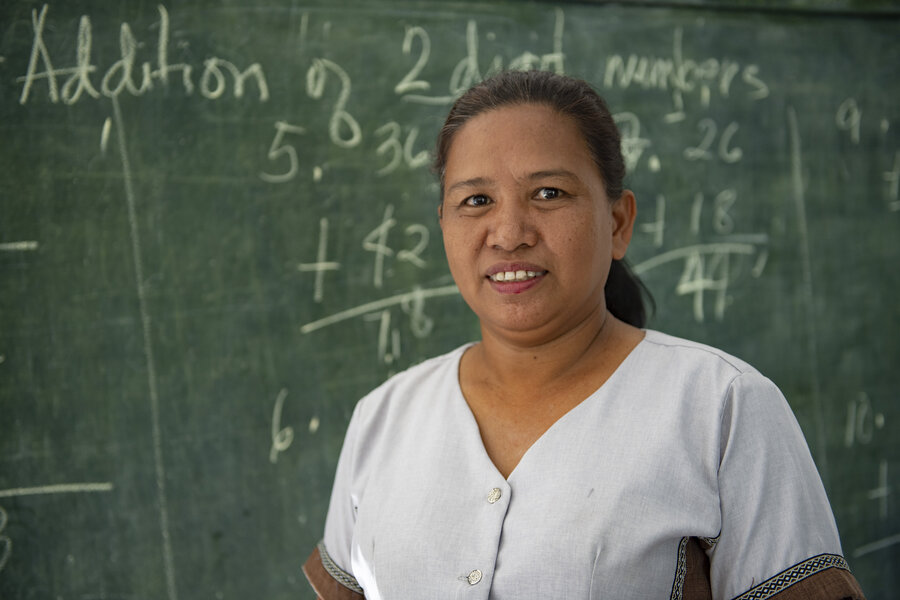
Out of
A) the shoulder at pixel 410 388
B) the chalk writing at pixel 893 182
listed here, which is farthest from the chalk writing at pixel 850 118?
the shoulder at pixel 410 388

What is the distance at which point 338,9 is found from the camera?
67.7 inches

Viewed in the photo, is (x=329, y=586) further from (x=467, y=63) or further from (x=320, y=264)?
(x=467, y=63)

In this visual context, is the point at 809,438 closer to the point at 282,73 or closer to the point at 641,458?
the point at 641,458

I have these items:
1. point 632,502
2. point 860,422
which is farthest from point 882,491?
point 632,502

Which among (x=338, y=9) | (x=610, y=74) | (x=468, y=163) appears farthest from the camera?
(x=610, y=74)

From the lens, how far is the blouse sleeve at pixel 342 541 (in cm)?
119

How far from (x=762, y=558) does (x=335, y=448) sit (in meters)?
1.09

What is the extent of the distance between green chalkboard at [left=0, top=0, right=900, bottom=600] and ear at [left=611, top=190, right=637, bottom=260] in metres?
0.74

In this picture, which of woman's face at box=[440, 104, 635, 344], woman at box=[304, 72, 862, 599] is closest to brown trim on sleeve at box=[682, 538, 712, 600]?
woman at box=[304, 72, 862, 599]

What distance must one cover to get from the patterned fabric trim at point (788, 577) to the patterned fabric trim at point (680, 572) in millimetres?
78

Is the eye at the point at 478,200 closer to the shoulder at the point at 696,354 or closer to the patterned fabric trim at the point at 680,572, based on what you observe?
the shoulder at the point at 696,354

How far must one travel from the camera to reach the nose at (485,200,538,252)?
101cm

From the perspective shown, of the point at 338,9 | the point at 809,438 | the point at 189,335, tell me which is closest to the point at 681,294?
the point at 809,438

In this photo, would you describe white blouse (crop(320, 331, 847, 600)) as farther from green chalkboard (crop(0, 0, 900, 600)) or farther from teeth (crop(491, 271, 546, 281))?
green chalkboard (crop(0, 0, 900, 600))
